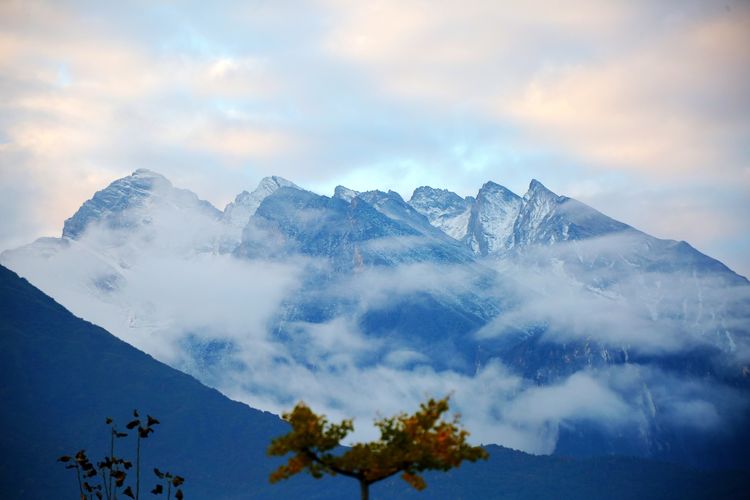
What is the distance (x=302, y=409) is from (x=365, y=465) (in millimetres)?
4729

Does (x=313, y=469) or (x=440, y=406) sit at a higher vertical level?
(x=440, y=406)

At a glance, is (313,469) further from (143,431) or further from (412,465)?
(143,431)

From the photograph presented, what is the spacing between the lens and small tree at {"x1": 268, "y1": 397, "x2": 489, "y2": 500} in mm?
65875

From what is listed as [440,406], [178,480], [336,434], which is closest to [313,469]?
[336,434]

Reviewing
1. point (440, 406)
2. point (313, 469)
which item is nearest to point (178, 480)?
point (313, 469)

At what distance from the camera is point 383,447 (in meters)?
67.6

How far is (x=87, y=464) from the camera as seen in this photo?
277ft

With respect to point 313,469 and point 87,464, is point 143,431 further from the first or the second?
point 313,469

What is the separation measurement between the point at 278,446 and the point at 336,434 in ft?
10.7

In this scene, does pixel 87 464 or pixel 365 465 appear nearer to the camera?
pixel 365 465

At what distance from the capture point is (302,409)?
216 ft

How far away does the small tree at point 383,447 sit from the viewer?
65.9m

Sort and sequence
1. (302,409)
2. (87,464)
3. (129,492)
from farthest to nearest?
(129,492)
(87,464)
(302,409)

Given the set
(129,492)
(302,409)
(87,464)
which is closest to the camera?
(302,409)
